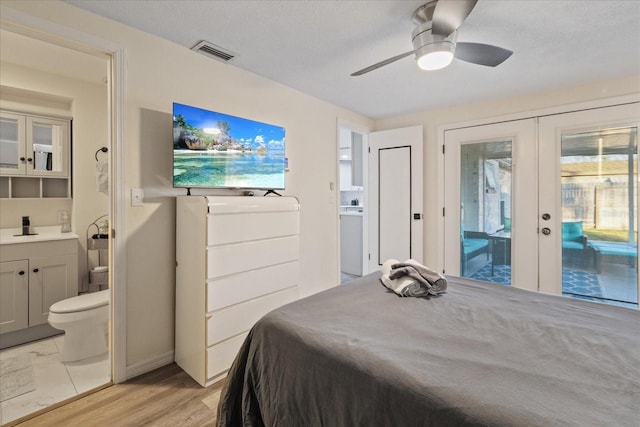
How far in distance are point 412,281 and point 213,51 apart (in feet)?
6.87

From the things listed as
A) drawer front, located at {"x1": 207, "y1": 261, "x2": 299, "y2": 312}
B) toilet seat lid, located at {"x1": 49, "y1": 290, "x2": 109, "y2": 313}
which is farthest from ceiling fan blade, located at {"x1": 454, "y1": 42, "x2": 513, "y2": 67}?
toilet seat lid, located at {"x1": 49, "y1": 290, "x2": 109, "y2": 313}

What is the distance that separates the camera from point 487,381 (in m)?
0.86

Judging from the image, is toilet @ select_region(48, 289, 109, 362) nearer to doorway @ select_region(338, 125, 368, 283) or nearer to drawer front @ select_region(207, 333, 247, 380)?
drawer front @ select_region(207, 333, 247, 380)

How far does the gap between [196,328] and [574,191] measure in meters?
3.48

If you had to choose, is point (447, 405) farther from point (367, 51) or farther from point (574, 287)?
point (574, 287)

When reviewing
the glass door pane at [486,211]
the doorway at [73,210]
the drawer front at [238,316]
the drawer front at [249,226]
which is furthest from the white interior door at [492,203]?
the doorway at [73,210]

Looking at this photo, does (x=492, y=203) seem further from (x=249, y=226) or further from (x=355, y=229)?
(x=249, y=226)

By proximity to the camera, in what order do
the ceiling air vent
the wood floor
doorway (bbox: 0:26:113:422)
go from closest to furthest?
1. the wood floor
2. doorway (bbox: 0:26:113:422)
3. the ceiling air vent

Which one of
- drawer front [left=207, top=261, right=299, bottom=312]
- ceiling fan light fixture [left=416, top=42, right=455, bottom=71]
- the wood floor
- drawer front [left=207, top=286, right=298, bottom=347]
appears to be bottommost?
the wood floor

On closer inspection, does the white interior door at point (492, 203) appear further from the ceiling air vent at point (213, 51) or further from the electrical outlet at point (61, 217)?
the electrical outlet at point (61, 217)

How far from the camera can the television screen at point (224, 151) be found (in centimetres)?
205

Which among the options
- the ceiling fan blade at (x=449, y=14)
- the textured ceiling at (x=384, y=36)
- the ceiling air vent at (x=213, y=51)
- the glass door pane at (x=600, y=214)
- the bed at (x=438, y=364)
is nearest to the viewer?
the bed at (x=438, y=364)

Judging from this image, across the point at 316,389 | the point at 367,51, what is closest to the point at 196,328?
the point at 316,389

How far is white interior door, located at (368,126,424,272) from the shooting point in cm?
366
